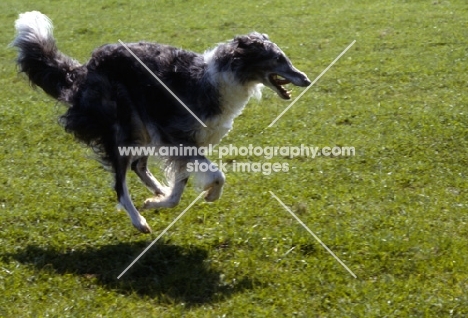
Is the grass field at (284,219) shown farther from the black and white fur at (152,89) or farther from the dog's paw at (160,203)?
the black and white fur at (152,89)

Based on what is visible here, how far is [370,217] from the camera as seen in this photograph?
6.42m

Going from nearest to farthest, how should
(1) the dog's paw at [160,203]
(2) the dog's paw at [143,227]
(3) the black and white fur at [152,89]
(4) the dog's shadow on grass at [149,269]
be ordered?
(4) the dog's shadow on grass at [149,269]
(2) the dog's paw at [143,227]
(3) the black and white fur at [152,89]
(1) the dog's paw at [160,203]

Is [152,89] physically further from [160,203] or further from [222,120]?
[160,203]

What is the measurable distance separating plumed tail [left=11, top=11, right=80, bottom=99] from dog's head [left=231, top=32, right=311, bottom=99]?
152cm

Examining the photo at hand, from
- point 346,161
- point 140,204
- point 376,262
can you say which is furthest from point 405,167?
point 140,204

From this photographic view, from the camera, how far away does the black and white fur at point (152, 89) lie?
6348 millimetres

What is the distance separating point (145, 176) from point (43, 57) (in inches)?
59.8

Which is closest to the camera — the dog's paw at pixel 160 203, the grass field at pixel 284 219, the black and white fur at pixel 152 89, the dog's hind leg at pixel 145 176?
the grass field at pixel 284 219

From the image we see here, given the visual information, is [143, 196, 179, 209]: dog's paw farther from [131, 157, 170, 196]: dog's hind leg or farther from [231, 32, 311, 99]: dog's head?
[231, 32, 311, 99]: dog's head

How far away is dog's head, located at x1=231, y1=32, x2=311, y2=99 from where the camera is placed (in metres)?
6.36

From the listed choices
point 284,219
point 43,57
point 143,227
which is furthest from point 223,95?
point 43,57

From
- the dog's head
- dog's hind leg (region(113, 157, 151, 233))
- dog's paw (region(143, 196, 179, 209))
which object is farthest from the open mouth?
dog's hind leg (region(113, 157, 151, 233))

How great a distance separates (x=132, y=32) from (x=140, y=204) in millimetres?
10358

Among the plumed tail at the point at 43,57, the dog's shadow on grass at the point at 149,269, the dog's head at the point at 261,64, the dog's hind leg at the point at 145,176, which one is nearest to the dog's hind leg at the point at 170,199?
the dog's hind leg at the point at 145,176
